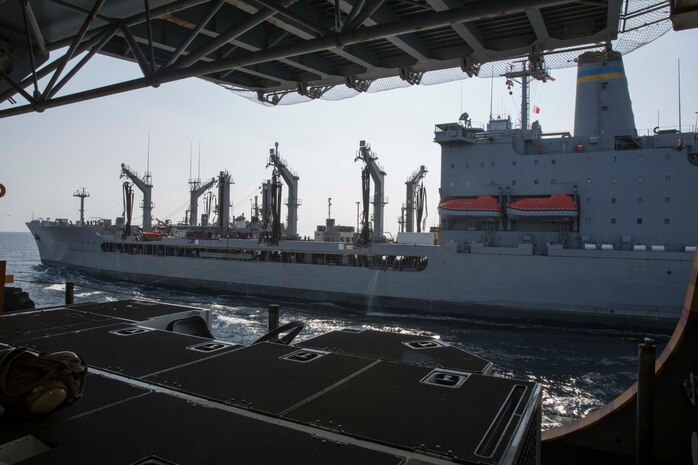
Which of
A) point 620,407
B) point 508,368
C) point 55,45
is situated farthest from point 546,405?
point 55,45

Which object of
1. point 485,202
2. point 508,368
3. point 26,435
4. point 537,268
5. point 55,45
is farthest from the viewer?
point 485,202

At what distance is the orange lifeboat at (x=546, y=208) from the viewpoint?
61.1 feet

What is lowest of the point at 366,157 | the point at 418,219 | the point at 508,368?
the point at 508,368

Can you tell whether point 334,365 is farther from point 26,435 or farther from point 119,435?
point 26,435

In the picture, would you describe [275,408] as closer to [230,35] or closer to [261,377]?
[261,377]

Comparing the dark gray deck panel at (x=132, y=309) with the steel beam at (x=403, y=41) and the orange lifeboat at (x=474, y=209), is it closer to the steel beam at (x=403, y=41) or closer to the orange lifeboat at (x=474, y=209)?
the steel beam at (x=403, y=41)

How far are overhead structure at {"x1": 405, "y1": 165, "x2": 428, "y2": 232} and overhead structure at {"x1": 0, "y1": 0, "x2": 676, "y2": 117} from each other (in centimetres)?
2552

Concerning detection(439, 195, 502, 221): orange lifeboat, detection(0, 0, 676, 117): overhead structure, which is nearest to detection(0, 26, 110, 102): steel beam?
detection(0, 0, 676, 117): overhead structure

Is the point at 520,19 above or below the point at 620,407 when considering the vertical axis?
above

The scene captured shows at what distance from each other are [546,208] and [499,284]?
12.9 feet

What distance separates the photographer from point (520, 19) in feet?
13.4

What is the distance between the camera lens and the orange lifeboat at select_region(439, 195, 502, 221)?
20.1 metres

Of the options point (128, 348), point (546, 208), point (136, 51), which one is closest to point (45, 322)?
point (128, 348)

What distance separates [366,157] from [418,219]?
266 inches
